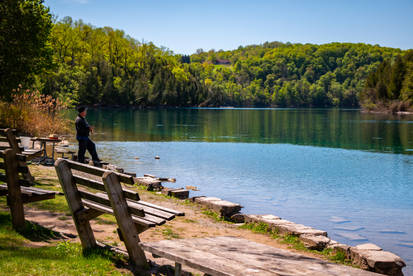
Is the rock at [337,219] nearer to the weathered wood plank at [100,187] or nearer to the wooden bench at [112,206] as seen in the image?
the wooden bench at [112,206]

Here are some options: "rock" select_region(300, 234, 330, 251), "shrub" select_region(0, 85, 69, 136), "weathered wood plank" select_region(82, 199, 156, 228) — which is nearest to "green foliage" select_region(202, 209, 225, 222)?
"rock" select_region(300, 234, 330, 251)

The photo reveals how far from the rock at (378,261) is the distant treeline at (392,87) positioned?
92.0 meters

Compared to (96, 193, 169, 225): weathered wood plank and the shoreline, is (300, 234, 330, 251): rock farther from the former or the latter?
(96, 193, 169, 225): weathered wood plank

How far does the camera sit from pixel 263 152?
29719 mm

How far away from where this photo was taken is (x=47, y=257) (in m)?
5.53

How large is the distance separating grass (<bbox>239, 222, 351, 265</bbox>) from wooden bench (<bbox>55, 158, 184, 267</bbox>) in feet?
12.5

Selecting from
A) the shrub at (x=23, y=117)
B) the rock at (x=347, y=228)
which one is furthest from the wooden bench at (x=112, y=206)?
the shrub at (x=23, y=117)

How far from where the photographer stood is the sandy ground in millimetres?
7180

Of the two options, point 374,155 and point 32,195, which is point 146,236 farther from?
point 374,155

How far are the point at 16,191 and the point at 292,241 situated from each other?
532 cm

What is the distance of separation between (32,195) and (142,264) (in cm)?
224

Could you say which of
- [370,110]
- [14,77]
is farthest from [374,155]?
[370,110]

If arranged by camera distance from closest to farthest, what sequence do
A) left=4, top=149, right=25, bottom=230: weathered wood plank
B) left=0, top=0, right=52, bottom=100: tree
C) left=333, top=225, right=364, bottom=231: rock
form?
left=4, top=149, right=25, bottom=230: weathered wood plank, left=333, top=225, right=364, bottom=231: rock, left=0, top=0, right=52, bottom=100: tree

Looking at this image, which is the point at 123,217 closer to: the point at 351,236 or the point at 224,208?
the point at 224,208
